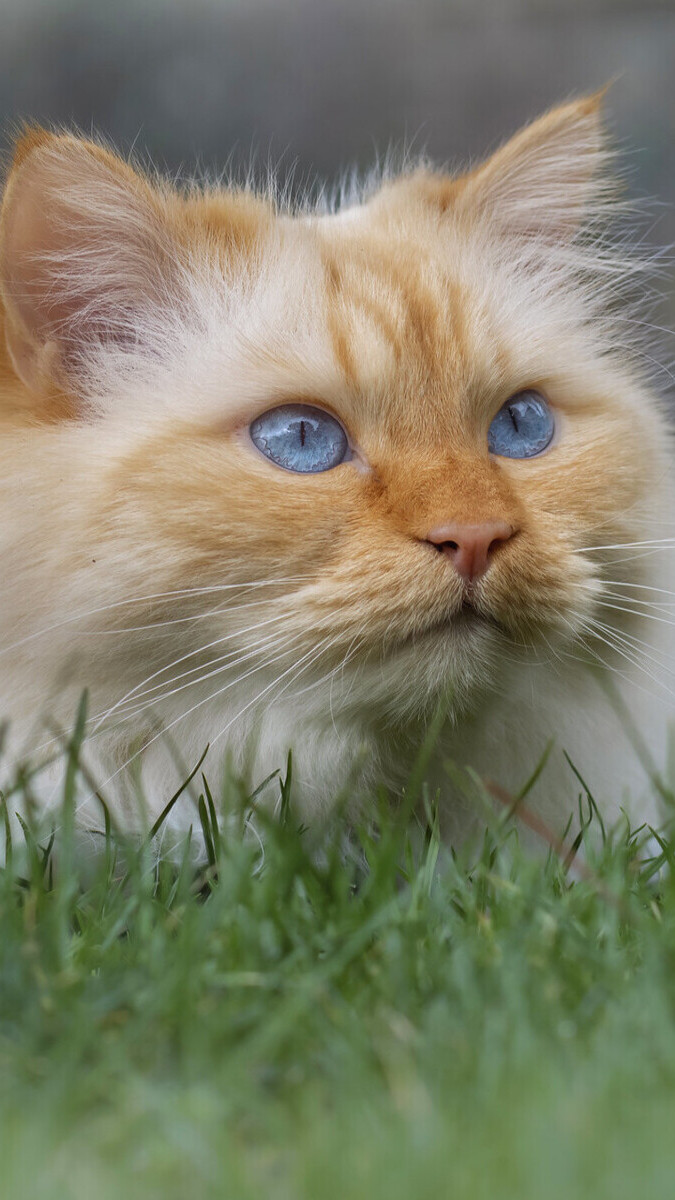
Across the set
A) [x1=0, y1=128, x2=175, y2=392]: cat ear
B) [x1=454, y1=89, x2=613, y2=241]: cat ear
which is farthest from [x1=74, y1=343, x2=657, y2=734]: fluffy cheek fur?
[x1=454, y1=89, x2=613, y2=241]: cat ear

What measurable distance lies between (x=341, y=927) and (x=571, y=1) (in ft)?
9.64

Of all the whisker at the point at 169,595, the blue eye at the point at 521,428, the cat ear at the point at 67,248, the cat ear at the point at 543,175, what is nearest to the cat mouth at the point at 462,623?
the whisker at the point at 169,595

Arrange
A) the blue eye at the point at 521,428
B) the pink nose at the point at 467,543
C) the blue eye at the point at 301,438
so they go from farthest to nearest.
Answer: the blue eye at the point at 521,428 → the blue eye at the point at 301,438 → the pink nose at the point at 467,543

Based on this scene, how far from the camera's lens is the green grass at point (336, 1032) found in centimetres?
73

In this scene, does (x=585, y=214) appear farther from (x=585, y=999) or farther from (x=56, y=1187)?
(x=56, y=1187)

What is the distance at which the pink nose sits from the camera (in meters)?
1.33

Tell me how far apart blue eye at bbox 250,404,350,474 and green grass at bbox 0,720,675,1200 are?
44cm

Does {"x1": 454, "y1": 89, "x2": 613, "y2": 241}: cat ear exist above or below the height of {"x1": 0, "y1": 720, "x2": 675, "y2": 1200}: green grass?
above

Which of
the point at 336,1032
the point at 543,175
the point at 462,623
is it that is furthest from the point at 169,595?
the point at 543,175

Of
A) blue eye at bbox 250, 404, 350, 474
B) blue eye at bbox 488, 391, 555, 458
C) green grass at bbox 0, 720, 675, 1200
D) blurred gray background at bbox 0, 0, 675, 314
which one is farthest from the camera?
blurred gray background at bbox 0, 0, 675, 314

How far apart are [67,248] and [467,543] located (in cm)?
64

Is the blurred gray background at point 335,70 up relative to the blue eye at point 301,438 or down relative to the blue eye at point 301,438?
up

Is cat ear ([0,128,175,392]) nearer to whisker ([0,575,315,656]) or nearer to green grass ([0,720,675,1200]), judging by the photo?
whisker ([0,575,315,656])

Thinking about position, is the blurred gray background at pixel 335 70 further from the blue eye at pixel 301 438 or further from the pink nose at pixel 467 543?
the pink nose at pixel 467 543
